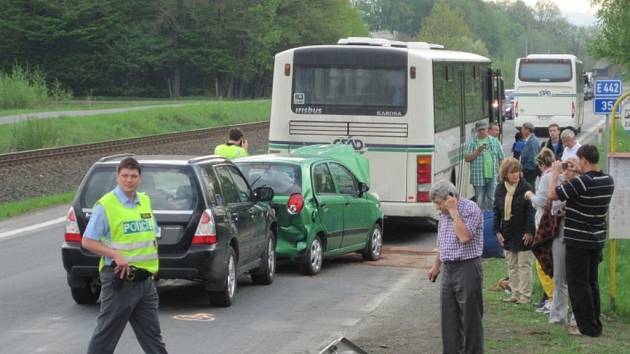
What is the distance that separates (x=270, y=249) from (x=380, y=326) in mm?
3018

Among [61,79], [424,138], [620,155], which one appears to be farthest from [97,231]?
[61,79]

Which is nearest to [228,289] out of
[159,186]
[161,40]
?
[159,186]

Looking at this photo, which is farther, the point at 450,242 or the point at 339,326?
the point at 339,326

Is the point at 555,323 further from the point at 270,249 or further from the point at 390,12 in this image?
the point at 390,12

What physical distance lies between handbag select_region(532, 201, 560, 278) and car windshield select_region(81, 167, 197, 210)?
347 centimetres

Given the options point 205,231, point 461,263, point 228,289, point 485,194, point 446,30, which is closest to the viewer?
point 461,263

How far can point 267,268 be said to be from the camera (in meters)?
14.8

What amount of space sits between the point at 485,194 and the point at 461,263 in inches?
468

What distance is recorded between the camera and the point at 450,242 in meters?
9.46

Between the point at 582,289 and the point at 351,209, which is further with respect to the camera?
the point at 351,209

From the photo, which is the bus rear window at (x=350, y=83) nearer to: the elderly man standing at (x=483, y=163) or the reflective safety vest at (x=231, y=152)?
the elderly man standing at (x=483, y=163)

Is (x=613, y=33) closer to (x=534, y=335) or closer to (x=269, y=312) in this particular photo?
(x=269, y=312)

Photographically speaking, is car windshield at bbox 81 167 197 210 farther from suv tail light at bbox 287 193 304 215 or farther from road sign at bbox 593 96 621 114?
road sign at bbox 593 96 621 114

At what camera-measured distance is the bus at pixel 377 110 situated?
64.3 feet
